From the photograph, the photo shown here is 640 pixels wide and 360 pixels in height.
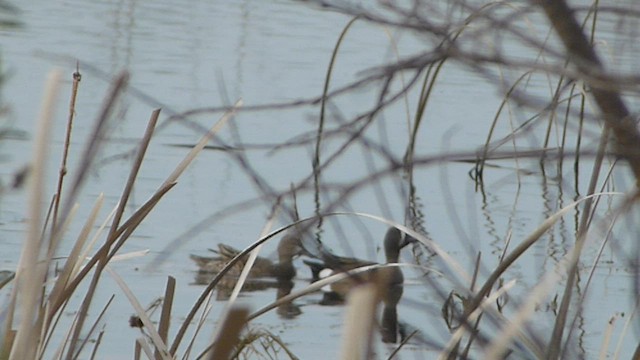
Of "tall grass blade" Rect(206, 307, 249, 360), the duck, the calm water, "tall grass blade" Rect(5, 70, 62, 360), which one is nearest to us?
"tall grass blade" Rect(206, 307, 249, 360)

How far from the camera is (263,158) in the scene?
7375 mm

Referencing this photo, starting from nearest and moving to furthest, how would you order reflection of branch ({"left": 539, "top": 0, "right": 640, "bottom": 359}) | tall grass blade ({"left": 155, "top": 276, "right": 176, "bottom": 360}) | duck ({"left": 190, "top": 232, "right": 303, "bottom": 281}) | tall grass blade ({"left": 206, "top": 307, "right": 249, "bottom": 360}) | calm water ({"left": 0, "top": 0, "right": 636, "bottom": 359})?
tall grass blade ({"left": 206, "top": 307, "right": 249, "bottom": 360}) → reflection of branch ({"left": 539, "top": 0, "right": 640, "bottom": 359}) → tall grass blade ({"left": 155, "top": 276, "right": 176, "bottom": 360}) → calm water ({"left": 0, "top": 0, "right": 636, "bottom": 359}) → duck ({"left": 190, "top": 232, "right": 303, "bottom": 281})

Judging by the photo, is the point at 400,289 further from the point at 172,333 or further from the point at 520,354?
the point at 520,354

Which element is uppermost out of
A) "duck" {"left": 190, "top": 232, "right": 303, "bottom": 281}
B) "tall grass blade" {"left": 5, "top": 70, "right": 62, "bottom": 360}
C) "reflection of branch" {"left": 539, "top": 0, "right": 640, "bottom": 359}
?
"reflection of branch" {"left": 539, "top": 0, "right": 640, "bottom": 359}

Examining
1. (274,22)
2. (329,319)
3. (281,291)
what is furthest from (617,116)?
(274,22)

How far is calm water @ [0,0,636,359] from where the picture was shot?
539cm

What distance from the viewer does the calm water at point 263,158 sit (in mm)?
5395

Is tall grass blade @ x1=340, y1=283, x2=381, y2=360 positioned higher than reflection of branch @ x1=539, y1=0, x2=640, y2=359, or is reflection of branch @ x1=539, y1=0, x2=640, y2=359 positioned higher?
reflection of branch @ x1=539, y1=0, x2=640, y2=359

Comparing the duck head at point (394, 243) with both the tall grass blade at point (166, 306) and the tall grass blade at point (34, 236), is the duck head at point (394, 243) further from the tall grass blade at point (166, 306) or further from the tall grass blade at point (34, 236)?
the tall grass blade at point (34, 236)

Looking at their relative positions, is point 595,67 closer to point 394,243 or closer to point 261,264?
point 394,243

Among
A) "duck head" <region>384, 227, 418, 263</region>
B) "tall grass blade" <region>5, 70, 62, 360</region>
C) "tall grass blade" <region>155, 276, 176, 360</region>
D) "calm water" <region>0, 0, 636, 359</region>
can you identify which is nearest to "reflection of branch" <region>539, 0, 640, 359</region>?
"calm water" <region>0, 0, 636, 359</region>

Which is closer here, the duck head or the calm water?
the calm water

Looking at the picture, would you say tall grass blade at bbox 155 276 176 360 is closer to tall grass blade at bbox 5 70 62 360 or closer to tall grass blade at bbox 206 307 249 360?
tall grass blade at bbox 5 70 62 360

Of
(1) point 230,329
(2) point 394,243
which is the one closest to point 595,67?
(1) point 230,329
